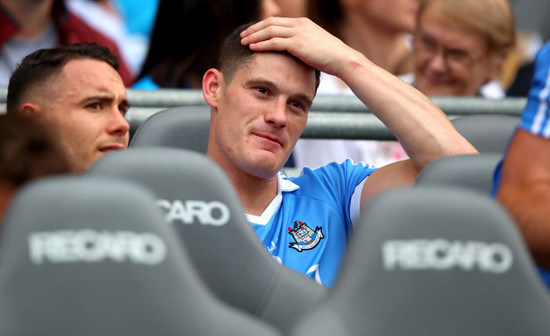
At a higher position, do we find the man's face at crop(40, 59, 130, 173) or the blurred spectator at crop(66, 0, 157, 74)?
the man's face at crop(40, 59, 130, 173)

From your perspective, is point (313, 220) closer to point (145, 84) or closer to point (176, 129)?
point (176, 129)

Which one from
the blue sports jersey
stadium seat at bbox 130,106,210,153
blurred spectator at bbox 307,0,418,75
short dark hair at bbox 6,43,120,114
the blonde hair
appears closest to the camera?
the blue sports jersey

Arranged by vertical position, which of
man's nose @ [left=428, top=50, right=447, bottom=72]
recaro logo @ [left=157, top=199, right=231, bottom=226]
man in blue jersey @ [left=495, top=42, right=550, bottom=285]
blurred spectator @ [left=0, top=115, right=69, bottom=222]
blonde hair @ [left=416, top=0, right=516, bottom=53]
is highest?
man in blue jersey @ [left=495, top=42, right=550, bottom=285]

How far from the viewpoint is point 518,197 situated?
236 centimetres

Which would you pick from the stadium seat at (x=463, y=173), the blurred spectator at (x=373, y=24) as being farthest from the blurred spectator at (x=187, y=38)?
the stadium seat at (x=463, y=173)

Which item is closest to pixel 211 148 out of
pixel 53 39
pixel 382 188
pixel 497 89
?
pixel 382 188

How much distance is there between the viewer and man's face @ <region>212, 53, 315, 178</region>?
3.24 meters

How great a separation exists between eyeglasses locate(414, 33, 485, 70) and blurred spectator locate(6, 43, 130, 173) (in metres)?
1.55

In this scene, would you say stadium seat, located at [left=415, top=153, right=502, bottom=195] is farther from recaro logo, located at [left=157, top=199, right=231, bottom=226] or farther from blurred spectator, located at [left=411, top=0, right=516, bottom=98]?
blurred spectator, located at [left=411, top=0, right=516, bottom=98]

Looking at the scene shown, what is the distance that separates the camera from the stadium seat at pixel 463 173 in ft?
8.53

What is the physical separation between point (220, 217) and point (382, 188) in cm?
106

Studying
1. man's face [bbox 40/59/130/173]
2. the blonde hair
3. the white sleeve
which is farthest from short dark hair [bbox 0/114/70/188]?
the blonde hair

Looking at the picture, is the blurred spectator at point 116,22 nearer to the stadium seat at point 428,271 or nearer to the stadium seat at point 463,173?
the stadium seat at point 463,173

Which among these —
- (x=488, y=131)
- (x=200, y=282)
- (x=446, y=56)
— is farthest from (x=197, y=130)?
(x=446, y=56)
